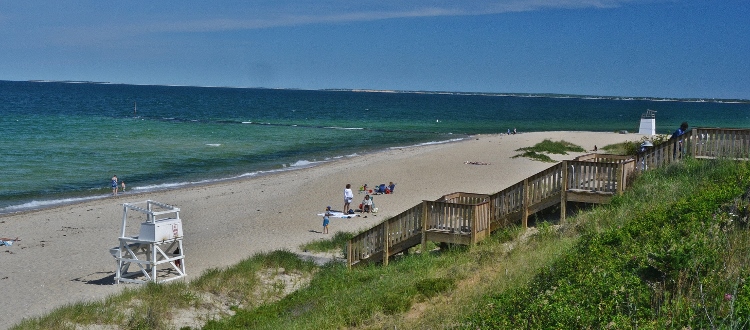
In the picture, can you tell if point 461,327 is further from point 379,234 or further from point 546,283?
point 379,234

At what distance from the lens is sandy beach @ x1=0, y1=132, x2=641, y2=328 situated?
17234mm

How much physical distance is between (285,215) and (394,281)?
45.9 ft

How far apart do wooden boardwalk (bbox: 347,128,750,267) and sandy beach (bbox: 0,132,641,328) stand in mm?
4930

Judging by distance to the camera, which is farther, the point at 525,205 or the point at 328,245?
the point at 328,245

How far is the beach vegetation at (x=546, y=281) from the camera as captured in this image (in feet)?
23.1

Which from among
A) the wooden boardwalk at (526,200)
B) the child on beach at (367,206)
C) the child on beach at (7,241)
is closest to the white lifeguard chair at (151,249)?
the wooden boardwalk at (526,200)

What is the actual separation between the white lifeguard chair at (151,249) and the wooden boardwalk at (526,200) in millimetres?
4245

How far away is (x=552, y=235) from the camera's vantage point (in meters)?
13.0

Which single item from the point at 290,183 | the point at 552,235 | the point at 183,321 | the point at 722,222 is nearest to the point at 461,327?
the point at 722,222

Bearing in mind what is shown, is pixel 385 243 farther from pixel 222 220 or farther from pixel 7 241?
pixel 7 241

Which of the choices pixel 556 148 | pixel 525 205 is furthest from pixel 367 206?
pixel 556 148

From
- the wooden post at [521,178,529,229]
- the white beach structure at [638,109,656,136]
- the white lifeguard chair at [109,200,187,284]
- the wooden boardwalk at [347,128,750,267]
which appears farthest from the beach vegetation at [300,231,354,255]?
the white beach structure at [638,109,656,136]

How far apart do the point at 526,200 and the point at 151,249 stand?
8.62 metres

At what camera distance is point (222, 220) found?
993 inches
